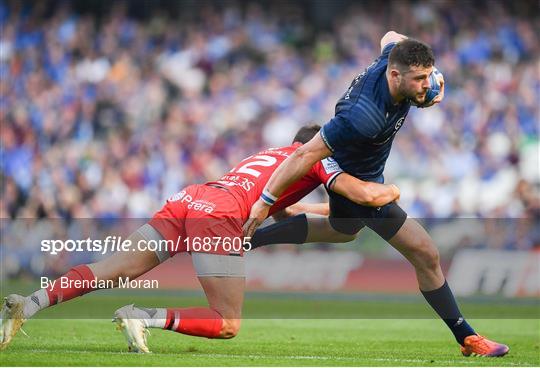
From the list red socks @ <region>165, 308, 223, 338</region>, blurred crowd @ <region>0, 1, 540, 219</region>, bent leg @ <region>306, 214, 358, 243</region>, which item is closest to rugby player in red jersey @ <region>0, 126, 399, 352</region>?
red socks @ <region>165, 308, 223, 338</region>

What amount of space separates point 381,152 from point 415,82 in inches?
31.4

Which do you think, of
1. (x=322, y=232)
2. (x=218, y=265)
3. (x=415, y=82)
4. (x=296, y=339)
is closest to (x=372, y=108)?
(x=415, y=82)

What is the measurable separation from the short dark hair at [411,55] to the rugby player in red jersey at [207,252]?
101cm

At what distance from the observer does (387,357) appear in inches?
333

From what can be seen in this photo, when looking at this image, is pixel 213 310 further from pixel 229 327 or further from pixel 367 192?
pixel 367 192

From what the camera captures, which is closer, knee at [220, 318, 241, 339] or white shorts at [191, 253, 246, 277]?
knee at [220, 318, 241, 339]

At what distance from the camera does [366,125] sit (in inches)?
310

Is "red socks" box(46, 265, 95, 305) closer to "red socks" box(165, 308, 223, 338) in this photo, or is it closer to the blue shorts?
"red socks" box(165, 308, 223, 338)

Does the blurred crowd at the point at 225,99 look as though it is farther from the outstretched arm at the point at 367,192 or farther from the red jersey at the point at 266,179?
the outstretched arm at the point at 367,192

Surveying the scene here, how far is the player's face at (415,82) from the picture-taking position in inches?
309

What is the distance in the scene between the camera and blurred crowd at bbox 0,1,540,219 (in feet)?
63.6

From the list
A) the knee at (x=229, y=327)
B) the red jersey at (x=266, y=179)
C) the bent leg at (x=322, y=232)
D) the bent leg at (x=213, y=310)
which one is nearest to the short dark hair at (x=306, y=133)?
the red jersey at (x=266, y=179)

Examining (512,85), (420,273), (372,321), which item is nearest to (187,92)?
(512,85)

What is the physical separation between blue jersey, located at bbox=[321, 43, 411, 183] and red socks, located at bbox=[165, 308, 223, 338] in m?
1.55
